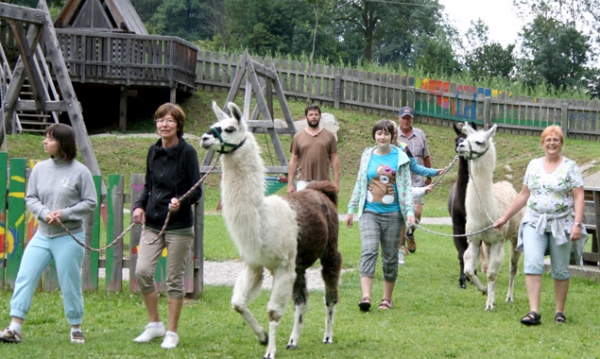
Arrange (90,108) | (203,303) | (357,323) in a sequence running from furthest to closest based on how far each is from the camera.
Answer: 1. (90,108)
2. (203,303)
3. (357,323)

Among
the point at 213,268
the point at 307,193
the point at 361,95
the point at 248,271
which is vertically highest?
the point at 361,95

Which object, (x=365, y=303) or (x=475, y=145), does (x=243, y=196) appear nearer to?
(x=365, y=303)

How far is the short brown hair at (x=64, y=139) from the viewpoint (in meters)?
6.26

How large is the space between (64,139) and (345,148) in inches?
765

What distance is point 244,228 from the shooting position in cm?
606

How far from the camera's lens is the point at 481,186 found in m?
8.71

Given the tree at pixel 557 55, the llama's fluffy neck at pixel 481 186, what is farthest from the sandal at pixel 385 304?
the tree at pixel 557 55

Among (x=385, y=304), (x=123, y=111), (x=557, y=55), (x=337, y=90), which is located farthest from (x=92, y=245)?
(x=557, y=55)

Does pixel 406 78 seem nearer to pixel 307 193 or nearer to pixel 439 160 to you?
pixel 439 160

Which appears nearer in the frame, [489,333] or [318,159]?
[489,333]

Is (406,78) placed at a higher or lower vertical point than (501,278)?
higher

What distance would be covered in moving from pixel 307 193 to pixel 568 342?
2.39 m

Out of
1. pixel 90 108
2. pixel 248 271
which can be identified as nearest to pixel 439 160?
pixel 90 108

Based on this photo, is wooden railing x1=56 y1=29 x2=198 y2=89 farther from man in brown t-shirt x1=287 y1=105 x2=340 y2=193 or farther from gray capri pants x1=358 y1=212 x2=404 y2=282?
gray capri pants x1=358 y1=212 x2=404 y2=282
